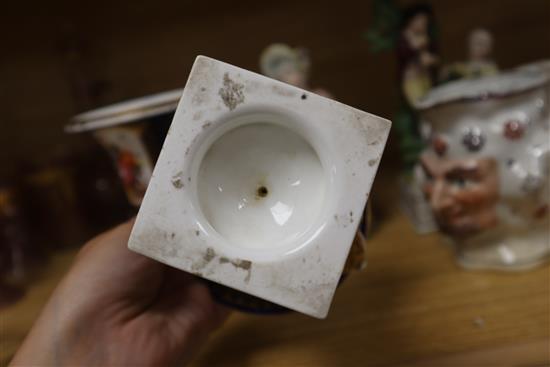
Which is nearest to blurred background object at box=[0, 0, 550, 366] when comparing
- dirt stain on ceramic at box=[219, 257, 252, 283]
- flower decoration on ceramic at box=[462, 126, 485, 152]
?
flower decoration on ceramic at box=[462, 126, 485, 152]

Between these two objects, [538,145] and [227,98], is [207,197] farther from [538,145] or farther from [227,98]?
[538,145]

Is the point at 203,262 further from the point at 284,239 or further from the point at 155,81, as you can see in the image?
the point at 155,81

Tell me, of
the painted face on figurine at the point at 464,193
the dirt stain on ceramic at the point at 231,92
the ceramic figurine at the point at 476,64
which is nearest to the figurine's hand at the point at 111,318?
the dirt stain on ceramic at the point at 231,92

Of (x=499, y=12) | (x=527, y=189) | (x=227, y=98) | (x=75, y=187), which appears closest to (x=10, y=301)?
(x=75, y=187)

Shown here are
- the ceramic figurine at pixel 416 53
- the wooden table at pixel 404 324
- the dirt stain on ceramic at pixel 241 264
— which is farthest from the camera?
the ceramic figurine at pixel 416 53

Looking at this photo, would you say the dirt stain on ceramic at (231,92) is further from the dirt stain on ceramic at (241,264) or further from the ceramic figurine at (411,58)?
the ceramic figurine at (411,58)

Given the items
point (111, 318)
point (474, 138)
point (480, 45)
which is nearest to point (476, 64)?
point (480, 45)

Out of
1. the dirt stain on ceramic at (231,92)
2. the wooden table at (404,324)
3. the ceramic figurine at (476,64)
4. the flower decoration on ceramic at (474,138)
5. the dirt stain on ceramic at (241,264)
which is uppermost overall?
the dirt stain on ceramic at (231,92)
